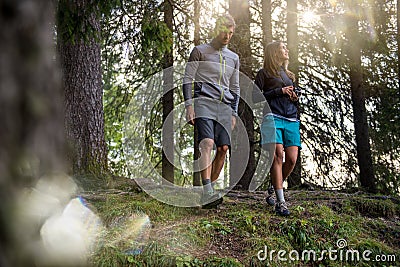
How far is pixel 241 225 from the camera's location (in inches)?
180

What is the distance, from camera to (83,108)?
6070 mm

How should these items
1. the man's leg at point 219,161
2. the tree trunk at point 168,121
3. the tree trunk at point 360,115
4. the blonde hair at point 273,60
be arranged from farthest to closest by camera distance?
the tree trunk at point 360,115 < the tree trunk at point 168,121 < the blonde hair at point 273,60 < the man's leg at point 219,161

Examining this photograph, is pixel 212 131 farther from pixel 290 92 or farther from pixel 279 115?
pixel 290 92

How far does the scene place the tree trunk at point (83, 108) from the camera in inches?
235

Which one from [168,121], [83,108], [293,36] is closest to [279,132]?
[83,108]

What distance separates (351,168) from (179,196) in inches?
234

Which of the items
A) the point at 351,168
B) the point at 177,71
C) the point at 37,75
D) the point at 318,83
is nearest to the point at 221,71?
the point at 177,71

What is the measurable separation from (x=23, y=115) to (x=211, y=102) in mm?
4266

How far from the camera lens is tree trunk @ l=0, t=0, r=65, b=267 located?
822mm

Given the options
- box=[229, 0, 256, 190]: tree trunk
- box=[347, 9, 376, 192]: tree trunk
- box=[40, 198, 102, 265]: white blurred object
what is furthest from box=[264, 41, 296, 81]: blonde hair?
box=[40, 198, 102, 265]: white blurred object

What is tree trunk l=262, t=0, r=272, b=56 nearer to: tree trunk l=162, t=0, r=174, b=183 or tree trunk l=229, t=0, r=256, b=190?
tree trunk l=229, t=0, r=256, b=190

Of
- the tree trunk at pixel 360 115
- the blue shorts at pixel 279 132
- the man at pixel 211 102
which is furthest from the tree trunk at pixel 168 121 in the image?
the tree trunk at pixel 360 115

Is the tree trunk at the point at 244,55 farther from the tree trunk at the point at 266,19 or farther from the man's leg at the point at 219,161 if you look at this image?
the man's leg at the point at 219,161

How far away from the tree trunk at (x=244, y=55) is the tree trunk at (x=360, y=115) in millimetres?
2134
